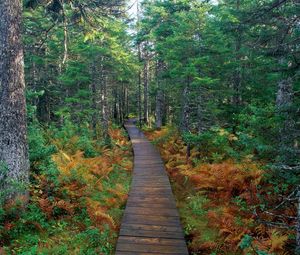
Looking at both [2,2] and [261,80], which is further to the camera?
[261,80]

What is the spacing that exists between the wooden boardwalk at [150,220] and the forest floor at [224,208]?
46 cm

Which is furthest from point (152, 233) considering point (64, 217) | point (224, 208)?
point (64, 217)

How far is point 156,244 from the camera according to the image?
24.5ft

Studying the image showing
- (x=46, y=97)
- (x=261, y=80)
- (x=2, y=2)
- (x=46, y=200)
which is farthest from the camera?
(x=46, y=97)

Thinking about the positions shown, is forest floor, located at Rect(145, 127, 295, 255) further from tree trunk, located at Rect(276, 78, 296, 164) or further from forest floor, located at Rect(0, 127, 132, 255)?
forest floor, located at Rect(0, 127, 132, 255)

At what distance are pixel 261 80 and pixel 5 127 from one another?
12996mm

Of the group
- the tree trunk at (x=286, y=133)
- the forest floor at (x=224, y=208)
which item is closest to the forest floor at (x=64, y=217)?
the forest floor at (x=224, y=208)

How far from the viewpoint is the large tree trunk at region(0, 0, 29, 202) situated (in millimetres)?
8414

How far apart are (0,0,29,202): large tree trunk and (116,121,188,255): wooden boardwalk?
3.61 metres

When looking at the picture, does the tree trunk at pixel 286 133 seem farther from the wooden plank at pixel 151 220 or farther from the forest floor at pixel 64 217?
the forest floor at pixel 64 217

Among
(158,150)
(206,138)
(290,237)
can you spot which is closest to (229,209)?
(290,237)

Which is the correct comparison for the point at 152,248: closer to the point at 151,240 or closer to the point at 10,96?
the point at 151,240

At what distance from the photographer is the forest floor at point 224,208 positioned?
7148 millimetres

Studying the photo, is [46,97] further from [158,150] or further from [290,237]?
[290,237]
